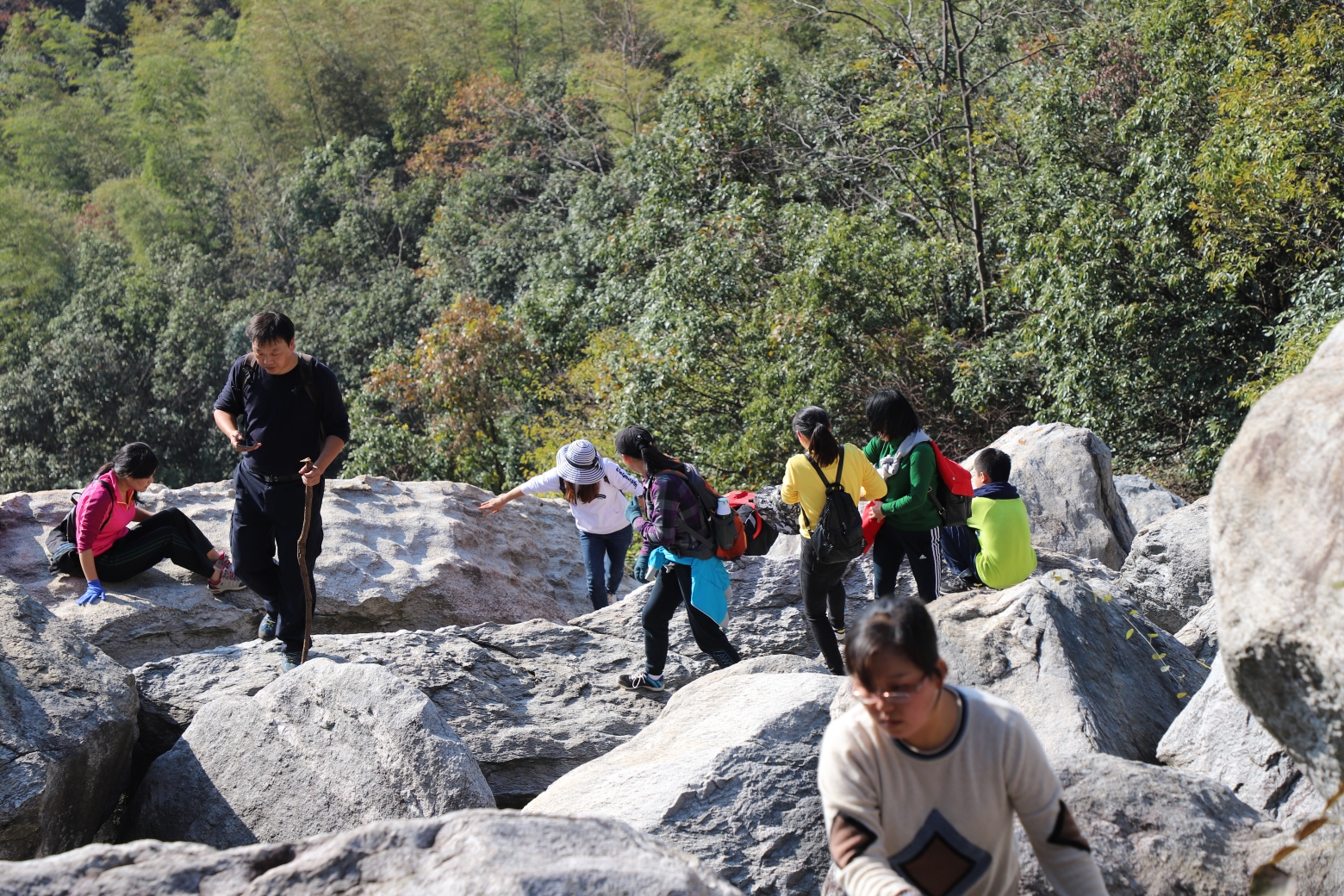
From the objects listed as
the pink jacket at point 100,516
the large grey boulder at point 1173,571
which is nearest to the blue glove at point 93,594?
the pink jacket at point 100,516

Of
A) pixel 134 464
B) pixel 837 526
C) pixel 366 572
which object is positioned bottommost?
pixel 366 572

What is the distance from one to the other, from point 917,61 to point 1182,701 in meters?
13.3

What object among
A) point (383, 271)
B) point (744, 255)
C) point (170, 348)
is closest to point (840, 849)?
point (744, 255)

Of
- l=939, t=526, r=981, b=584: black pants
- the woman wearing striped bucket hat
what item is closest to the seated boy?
l=939, t=526, r=981, b=584: black pants

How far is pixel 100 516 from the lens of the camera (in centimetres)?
584

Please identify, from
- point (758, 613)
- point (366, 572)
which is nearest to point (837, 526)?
point (758, 613)

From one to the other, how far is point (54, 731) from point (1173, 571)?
5.90 m

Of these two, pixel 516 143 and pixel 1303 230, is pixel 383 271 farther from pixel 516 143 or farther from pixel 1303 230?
pixel 1303 230

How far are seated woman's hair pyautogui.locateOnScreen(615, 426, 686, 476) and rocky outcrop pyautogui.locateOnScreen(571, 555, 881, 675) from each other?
105 cm

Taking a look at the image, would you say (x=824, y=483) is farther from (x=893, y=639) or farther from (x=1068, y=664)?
(x=893, y=639)

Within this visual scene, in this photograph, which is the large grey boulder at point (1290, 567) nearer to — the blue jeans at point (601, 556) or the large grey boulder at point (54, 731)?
the large grey boulder at point (54, 731)

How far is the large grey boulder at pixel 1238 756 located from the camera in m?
3.40

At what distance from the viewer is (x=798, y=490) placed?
16.1 ft

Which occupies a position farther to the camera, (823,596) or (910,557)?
(910,557)
